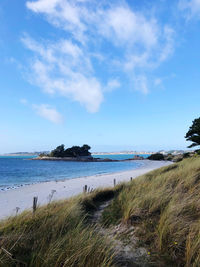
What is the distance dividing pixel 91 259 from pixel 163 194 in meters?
4.16

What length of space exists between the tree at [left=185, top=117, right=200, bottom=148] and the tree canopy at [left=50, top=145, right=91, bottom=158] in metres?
105

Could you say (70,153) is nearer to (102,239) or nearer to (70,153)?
(70,153)

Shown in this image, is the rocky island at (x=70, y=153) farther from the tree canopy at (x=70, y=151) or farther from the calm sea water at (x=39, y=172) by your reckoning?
the calm sea water at (x=39, y=172)

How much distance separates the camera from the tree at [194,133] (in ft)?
78.9

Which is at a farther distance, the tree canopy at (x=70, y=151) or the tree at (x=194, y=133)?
the tree canopy at (x=70, y=151)

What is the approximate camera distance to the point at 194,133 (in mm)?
25578

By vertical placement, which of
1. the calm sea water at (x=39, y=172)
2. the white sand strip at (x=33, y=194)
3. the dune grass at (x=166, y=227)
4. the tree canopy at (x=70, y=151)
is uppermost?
the tree canopy at (x=70, y=151)

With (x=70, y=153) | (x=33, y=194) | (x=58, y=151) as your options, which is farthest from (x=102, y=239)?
(x=58, y=151)

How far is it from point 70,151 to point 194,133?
351 feet

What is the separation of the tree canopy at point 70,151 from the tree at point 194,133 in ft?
344

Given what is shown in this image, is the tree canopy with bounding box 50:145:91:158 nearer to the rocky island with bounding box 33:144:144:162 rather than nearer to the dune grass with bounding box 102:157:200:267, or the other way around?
the rocky island with bounding box 33:144:144:162

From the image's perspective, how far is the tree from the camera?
2406 cm

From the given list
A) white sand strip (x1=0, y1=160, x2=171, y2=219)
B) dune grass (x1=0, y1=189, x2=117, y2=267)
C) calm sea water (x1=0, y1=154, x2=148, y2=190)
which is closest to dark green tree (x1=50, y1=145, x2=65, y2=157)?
calm sea water (x1=0, y1=154, x2=148, y2=190)

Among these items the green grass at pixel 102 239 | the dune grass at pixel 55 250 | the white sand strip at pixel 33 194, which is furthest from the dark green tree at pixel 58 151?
the dune grass at pixel 55 250
